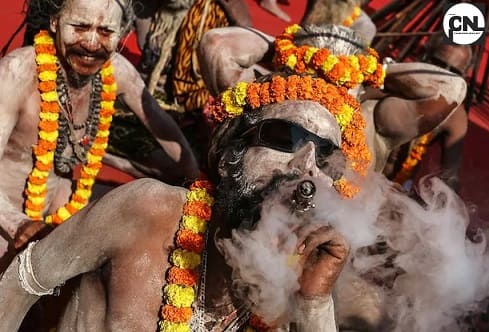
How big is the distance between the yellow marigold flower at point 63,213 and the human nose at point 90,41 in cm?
75

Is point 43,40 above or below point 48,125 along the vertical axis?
above

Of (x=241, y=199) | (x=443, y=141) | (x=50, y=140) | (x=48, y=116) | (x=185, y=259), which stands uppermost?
(x=241, y=199)

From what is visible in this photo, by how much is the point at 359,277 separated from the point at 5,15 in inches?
252

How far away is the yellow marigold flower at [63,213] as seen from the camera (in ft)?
12.7

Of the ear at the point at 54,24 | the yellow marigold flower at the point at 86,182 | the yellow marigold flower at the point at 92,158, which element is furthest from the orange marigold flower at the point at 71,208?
the ear at the point at 54,24

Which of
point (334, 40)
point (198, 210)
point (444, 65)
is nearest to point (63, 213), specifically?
point (334, 40)

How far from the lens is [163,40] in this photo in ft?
21.0

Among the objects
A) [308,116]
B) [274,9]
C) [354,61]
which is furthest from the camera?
[274,9]

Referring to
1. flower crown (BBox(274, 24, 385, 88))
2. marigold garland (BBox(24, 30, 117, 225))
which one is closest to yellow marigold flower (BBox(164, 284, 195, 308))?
flower crown (BBox(274, 24, 385, 88))

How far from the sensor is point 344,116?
2.54 meters

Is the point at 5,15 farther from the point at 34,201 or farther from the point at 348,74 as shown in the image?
the point at 348,74

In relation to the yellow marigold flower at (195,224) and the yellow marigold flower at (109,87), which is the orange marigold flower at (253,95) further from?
A: the yellow marigold flower at (109,87)

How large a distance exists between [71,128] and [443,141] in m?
2.40

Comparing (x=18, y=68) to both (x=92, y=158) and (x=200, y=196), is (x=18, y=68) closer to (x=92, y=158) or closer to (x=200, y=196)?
(x=92, y=158)
